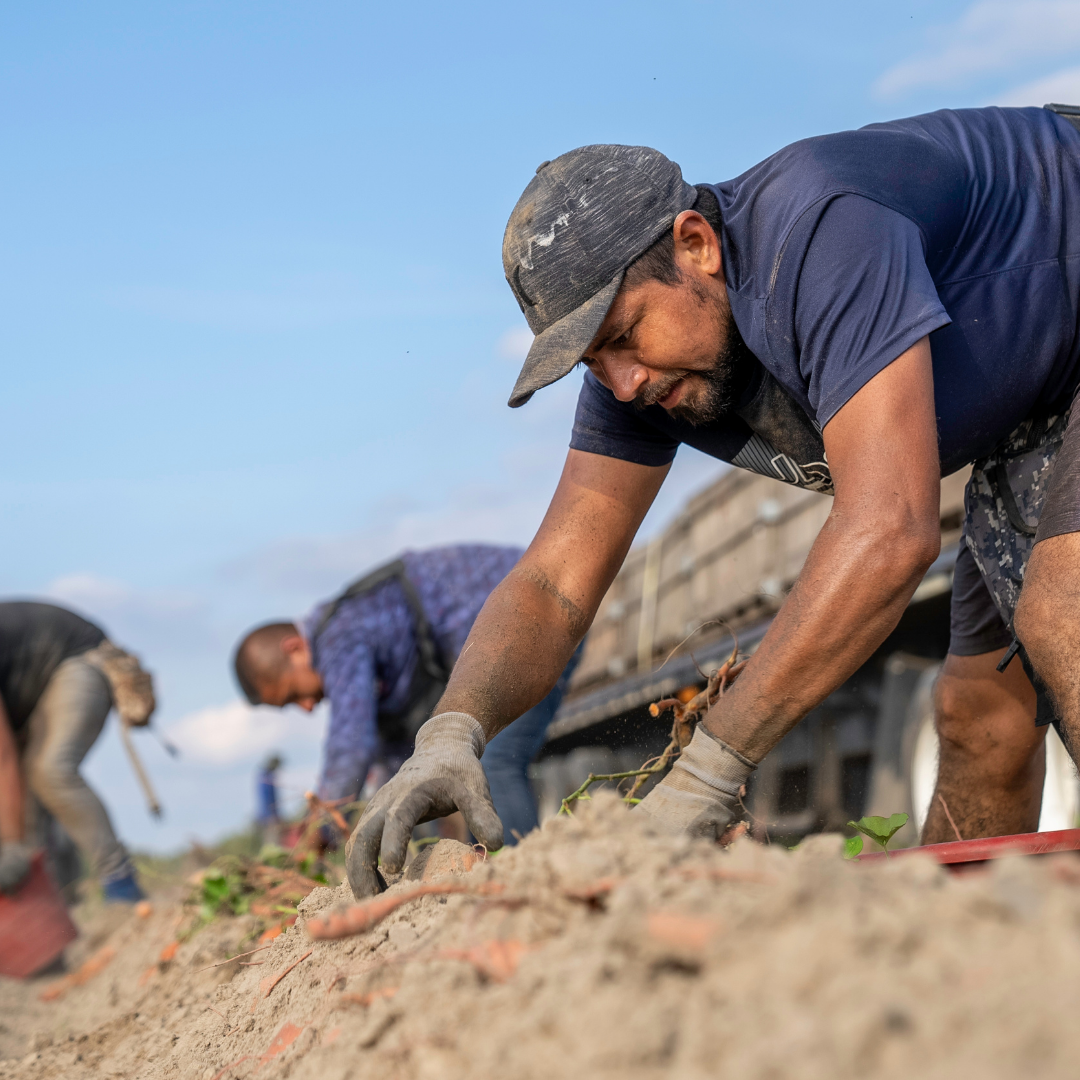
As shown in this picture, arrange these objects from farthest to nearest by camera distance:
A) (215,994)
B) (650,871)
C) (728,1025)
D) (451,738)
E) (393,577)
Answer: (393,577)
(215,994)
(451,738)
(650,871)
(728,1025)

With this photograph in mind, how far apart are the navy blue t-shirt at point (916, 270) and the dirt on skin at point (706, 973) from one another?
98 cm

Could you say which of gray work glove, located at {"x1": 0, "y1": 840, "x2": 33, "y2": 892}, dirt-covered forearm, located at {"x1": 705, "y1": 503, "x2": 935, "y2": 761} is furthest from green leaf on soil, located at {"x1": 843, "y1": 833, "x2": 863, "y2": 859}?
gray work glove, located at {"x1": 0, "y1": 840, "x2": 33, "y2": 892}

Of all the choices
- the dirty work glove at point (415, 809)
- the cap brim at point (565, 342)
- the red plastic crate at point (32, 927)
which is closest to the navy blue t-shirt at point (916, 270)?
the cap brim at point (565, 342)

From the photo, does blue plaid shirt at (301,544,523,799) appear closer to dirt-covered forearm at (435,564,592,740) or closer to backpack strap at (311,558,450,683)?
backpack strap at (311,558,450,683)

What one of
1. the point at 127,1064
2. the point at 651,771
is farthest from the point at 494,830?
the point at 127,1064

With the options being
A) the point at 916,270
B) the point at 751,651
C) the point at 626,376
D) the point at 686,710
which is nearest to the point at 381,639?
the point at 751,651

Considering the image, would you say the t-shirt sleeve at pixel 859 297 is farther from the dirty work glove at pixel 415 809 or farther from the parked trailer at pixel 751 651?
the parked trailer at pixel 751 651

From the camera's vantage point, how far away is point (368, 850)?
2076mm

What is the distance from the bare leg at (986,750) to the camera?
9.15ft

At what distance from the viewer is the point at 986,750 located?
285cm

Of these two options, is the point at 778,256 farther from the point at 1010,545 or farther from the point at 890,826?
the point at 890,826

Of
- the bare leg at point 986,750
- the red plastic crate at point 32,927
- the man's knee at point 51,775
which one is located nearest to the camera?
the bare leg at point 986,750

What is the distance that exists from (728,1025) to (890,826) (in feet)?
5.04

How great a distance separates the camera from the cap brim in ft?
7.07
